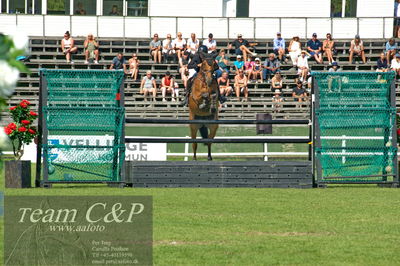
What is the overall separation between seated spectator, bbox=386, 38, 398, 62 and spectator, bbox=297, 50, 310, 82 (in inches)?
127

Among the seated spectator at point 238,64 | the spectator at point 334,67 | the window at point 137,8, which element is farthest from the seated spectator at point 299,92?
the window at point 137,8

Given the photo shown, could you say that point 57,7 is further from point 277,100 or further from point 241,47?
point 277,100

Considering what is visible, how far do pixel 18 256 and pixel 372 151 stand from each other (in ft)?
36.7

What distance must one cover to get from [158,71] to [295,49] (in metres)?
5.65

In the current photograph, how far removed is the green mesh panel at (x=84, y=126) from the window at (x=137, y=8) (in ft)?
86.8

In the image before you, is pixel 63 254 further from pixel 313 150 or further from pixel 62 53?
pixel 62 53

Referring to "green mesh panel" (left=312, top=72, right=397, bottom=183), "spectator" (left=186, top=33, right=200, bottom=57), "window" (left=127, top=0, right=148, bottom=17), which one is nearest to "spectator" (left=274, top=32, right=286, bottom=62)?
"spectator" (left=186, top=33, right=200, bottom=57)

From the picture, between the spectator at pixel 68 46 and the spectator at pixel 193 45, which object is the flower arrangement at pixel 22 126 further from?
the spectator at pixel 68 46

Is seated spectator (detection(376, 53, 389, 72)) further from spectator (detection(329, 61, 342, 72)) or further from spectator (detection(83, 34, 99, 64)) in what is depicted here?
spectator (detection(83, 34, 99, 64))

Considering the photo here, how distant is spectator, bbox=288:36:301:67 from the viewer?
37562 millimetres

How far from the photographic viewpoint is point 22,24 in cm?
4138

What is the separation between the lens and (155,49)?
125ft

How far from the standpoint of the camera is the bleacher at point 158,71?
113ft

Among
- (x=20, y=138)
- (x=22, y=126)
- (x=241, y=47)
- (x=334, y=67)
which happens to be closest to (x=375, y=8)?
(x=334, y=67)
